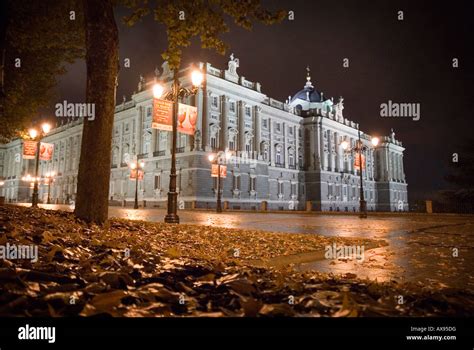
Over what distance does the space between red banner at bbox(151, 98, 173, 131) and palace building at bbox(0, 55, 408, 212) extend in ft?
75.3

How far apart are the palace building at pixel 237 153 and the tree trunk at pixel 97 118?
30086 mm

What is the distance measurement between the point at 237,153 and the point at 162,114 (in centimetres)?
3705

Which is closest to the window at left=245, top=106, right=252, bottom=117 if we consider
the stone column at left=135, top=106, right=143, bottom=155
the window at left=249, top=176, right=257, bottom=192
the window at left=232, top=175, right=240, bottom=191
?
the window at left=249, top=176, right=257, bottom=192

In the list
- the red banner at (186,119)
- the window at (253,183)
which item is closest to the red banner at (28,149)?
the red banner at (186,119)

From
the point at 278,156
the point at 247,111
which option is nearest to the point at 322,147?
the point at 278,156

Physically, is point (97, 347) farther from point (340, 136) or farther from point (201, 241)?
point (340, 136)

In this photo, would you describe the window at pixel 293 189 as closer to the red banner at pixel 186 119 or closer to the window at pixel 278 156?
the window at pixel 278 156

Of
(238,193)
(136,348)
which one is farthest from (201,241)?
(238,193)

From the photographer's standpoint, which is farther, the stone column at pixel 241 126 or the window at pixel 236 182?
the stone column at pixel 241 126

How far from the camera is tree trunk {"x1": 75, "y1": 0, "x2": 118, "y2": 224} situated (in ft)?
23.1

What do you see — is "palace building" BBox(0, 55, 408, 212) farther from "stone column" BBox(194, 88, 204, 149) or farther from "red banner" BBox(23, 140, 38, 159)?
"red banner" BBox(23, 140, 38, 159)

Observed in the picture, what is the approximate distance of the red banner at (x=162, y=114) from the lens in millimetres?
14297

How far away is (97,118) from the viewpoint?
281 inches

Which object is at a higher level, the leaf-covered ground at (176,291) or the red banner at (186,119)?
the red banner at (186,119)
